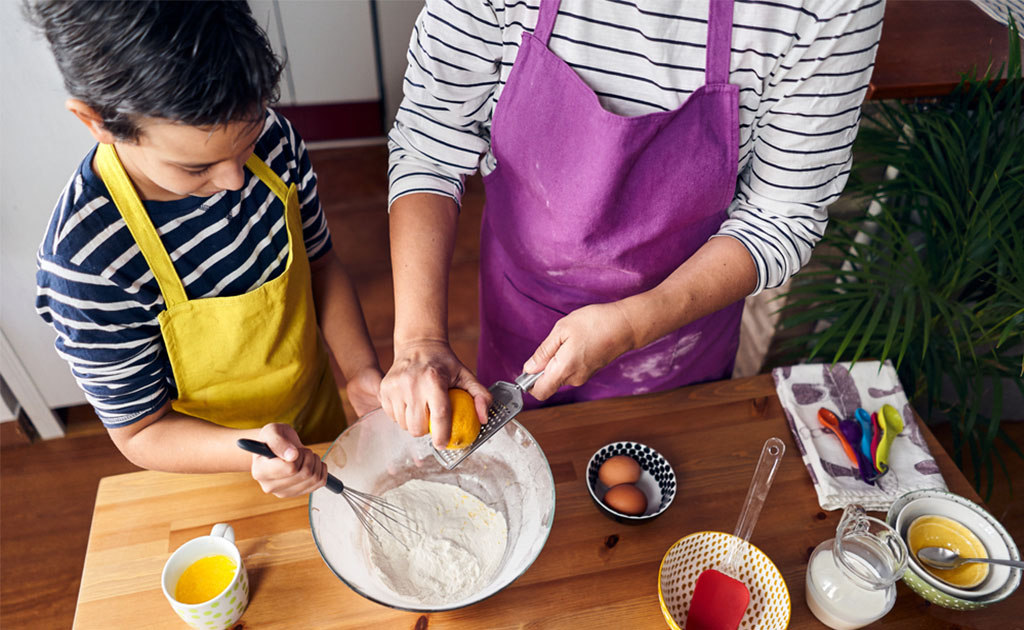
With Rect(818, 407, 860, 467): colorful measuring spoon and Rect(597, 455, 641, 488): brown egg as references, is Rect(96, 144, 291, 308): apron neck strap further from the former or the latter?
Rect(818, 407, 860, 467): colorful measuring spoon

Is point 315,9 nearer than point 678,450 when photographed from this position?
No

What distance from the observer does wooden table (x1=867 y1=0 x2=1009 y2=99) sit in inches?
57.9

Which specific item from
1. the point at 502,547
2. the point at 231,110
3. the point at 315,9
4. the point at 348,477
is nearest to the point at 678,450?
the point at 502,547

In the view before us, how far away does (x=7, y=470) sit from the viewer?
214cm

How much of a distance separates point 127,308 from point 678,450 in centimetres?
83

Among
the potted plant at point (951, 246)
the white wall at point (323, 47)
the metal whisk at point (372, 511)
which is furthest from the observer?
the white wall at point (323, 47)

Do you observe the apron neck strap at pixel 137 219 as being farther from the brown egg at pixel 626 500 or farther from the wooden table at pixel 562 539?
the brown egg at pixel 626 500

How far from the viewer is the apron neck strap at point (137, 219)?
89 cm

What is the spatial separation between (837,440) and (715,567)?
1.11ft

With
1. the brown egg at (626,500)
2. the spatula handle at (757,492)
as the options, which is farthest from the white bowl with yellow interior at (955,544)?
the brown egg at (626,500)

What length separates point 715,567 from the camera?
973mm

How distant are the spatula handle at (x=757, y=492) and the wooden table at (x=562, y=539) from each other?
2.6 inches

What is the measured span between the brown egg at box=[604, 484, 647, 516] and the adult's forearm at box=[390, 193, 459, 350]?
34 centimetres

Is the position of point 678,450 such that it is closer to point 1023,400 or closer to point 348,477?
point 348,477
